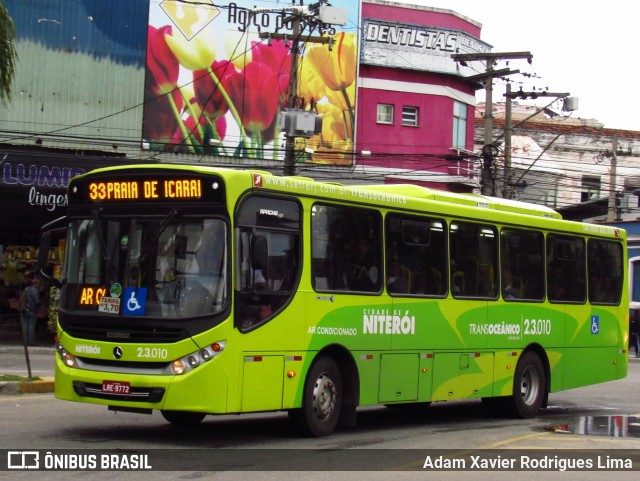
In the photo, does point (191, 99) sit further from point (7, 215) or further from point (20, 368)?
point (20, 368)

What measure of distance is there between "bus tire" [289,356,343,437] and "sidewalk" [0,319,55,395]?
5816mm

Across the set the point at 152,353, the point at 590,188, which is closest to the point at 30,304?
the point at 152,353

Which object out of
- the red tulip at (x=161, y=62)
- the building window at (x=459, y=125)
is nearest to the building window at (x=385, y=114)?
the building window at (x=459, y=125)

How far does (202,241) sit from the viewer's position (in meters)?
11.0

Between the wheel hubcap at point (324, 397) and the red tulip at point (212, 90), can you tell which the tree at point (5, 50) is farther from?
the red tulip at point (212, 90)

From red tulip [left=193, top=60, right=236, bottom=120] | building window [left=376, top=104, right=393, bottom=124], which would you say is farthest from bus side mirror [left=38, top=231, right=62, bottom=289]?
building window [left=376, top=104, right=393, bottom=124]

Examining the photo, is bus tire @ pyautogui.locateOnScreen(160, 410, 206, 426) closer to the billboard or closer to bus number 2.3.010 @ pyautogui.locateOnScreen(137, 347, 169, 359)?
bus number 2.3.010 @ pyautogui.locateOnScreen(137, 347, 169, 359)

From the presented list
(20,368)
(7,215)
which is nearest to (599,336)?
(20,368)

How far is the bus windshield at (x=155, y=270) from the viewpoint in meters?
10.9

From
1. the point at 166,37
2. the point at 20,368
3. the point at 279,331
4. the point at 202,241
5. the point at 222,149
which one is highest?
the point at 166,37

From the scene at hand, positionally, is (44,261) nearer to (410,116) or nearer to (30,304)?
(30,304)

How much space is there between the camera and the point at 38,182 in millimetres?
28453

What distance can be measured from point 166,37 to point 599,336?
64.0ft

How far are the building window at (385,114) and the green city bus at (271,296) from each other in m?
22.7
